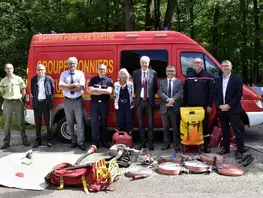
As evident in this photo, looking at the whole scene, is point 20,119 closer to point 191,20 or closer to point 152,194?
point 152,194

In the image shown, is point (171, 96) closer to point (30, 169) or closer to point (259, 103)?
point (259, 103)

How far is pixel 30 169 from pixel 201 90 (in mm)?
3599

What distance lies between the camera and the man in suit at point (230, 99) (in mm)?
6941

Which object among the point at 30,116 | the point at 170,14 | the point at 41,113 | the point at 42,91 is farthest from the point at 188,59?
the point at 170,14

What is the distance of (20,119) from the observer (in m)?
8.33

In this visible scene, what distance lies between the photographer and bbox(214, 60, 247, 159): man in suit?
6.94m

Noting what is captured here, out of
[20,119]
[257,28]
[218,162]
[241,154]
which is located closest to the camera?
[218,162]

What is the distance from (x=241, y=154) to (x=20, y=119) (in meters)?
4.87

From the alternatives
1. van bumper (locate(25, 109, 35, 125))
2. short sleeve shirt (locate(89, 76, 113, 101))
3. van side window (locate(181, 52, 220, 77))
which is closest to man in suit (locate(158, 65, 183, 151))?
van side window (locate(181, 52, 220, 77))

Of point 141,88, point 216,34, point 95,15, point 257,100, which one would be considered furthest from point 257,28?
point 141,88

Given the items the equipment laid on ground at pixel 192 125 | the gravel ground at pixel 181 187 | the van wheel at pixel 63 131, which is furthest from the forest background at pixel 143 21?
the gravel ground at pixel 181 187

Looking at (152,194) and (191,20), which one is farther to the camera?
(191,20)

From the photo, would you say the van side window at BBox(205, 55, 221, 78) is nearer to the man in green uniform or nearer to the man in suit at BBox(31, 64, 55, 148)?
the man in suit at BBox(31, 64, 55, 148)

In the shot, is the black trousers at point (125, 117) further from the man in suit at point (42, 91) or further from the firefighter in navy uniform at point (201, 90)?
the man in suit at point (42, 91)
